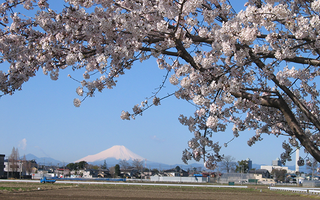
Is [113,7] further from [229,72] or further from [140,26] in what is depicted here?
[229,72]

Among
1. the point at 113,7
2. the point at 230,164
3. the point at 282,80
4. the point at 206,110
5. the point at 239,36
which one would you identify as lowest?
the point at 230,164

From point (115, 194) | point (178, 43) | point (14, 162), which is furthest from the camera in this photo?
point (14, 162)

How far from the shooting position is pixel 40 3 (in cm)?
452

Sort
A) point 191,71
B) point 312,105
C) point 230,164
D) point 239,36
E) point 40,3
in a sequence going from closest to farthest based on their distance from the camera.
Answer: point 239,36, point 191,71, point 40,3, point 312,105, point 230,164

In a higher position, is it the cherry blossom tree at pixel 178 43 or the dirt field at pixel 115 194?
the cherry blossom tree at pixel 178 43

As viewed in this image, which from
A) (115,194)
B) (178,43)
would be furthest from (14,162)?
(178,43)

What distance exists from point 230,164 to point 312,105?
84.1 meters

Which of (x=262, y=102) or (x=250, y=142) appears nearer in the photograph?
(x=262, y=102)

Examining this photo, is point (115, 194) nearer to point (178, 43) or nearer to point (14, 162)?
point (178, 43)

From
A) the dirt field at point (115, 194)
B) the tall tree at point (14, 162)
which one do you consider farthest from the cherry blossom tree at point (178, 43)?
the tall tree at point (14, 162)

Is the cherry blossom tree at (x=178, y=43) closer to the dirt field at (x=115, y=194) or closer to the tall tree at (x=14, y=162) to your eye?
the dirt field at (x=115, y=194)

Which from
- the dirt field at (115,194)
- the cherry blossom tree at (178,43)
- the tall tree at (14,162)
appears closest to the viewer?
the cherry blossom tree at (178,43)

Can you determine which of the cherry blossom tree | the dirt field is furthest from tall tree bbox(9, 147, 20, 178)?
the cherry blossom tree

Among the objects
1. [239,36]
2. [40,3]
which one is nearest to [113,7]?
[40,3]
